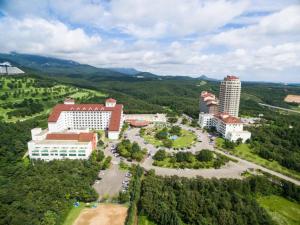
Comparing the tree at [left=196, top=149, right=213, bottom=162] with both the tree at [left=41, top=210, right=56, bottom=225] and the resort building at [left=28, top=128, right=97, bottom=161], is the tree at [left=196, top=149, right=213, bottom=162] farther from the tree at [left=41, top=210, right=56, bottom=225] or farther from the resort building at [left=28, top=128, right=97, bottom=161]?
the tree at [left=41, top=210, right=56, bottom=225]


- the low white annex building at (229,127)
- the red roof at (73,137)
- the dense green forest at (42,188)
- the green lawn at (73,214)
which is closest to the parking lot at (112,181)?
the dense green forest at (42,188)

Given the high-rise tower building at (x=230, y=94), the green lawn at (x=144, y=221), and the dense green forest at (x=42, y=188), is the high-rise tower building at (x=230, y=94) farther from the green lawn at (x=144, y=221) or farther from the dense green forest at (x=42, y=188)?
the green lawn at (x=144, y=221)

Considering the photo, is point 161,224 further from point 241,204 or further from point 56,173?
point 56,173

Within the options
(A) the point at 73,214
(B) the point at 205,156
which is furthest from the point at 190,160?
(A) the point at 73,214

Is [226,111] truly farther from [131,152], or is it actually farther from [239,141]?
[131,152]

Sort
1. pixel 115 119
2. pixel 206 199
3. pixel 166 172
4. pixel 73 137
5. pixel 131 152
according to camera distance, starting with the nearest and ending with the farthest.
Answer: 1. pixel 206 199
2. pixel 166 172
3. pixel 131 152
4. pixel 73 137
5. pixel 115 119

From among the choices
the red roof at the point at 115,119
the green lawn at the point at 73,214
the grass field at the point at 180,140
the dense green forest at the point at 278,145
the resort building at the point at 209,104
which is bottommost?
the green lawn at the point at 73,214
